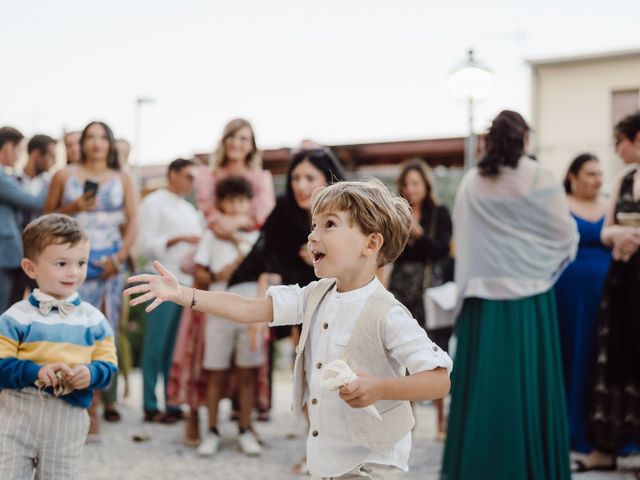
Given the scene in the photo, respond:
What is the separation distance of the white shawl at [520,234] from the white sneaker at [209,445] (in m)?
1.93

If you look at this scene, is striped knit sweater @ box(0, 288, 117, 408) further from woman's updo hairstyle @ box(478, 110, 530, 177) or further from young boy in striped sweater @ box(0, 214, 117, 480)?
woman's updo hairstyle @ box(478, 110, 530, 177)

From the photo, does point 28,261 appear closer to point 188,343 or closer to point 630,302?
point 188,343

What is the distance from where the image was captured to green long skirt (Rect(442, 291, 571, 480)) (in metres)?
3.62

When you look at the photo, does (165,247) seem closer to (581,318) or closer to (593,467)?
(581,318)

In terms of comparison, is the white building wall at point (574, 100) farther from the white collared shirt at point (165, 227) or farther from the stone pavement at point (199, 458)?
the stone pavement at point (199, 458)

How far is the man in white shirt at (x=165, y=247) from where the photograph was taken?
586 cm

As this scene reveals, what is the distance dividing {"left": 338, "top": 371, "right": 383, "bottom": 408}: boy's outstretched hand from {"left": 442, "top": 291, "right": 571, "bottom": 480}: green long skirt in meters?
2.04

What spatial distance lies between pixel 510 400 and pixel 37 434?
2.18m

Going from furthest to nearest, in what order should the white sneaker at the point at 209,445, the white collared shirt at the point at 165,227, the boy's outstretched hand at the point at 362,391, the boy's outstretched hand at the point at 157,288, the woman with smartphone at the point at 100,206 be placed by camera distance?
1. the white collared shirt at the point at 165,227
2. the woman with smartphone at the point at 100,206
3. the white sneaker at the point at 209,445
4. the boy's outstretched hand at the point at 157,288
5. the boy's outstretched hand at the point at 362,391

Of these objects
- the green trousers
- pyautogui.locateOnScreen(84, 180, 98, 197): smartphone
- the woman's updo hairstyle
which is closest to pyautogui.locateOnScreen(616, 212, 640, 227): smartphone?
the woman's updo hairstyle

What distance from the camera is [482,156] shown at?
391cm

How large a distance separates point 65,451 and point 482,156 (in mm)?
2442

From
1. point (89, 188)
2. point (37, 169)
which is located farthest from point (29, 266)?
point (37, 169)

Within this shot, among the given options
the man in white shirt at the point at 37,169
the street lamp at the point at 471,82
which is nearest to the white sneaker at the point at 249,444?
the man in white shirt at the point at 37,169
